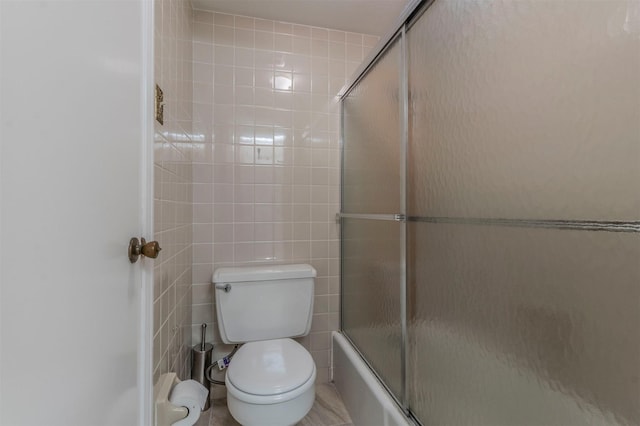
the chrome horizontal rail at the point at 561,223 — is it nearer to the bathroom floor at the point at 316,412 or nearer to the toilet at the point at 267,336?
the toilet at the point at 267,336

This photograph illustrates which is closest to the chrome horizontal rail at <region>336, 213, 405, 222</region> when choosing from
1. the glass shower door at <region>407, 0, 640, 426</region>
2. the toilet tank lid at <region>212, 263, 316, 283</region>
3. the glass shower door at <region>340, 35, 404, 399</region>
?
the glass shower door at <region>340, 35, 404, 399</region>

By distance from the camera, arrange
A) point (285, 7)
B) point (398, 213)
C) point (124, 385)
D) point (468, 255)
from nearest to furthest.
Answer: point (124, 385), point (468, 255), point (398, 213), point (285, 7)

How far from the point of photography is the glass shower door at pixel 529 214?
48 cm

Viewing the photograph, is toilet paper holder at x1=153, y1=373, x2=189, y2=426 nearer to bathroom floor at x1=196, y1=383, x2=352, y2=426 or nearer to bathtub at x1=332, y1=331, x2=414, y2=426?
bathroom floor at x1=196, y1=383, x2=352, y2=426

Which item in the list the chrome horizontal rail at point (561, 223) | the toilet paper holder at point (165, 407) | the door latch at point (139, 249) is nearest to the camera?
the chrome horizontal rail at point (561, 223)

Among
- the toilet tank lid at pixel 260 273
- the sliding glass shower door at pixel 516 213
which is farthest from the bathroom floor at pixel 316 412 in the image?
the toilet tank lid at pixel 260 273

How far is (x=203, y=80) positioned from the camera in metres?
1.55

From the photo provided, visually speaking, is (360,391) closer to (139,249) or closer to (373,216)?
(373,216)

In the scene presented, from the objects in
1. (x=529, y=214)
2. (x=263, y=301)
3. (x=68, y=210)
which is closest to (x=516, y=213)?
(x=529, y=214)

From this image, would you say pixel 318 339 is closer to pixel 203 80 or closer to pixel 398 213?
pixel 398 213

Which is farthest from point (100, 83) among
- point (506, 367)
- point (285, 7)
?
point (285, 7)

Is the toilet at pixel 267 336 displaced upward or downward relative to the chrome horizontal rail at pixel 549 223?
downward

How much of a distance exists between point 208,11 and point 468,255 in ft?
5.93

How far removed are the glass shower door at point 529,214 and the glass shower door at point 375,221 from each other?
0.60 feet
